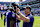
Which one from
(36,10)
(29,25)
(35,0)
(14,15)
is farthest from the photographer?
(35,0)

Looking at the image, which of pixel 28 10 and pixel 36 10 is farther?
pixel 36 10

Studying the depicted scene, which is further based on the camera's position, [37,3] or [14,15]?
[37,3]

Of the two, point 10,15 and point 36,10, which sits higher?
point 10,15

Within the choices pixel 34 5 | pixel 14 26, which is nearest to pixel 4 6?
pixel 34 5

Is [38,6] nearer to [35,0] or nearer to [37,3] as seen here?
[37,3]

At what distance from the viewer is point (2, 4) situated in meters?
16.3

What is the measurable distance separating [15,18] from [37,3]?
13447 mm

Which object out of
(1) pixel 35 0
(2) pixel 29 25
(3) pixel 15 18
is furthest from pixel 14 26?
(1) pixel 35 0

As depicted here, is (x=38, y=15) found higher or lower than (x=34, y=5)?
lower

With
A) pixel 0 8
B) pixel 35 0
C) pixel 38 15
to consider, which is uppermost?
pixel 35 0

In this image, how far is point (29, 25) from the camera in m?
2.88

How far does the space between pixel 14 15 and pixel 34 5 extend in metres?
13.4

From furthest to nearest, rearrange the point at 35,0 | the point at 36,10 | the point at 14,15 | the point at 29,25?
the point at 35,0, the point at 36,10, the point at 14,15, the point at 29,25

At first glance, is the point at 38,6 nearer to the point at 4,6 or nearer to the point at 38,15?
the point at 38,15
